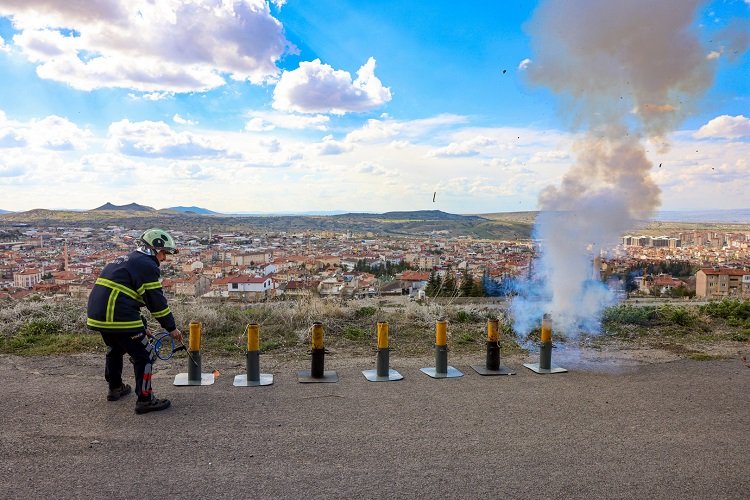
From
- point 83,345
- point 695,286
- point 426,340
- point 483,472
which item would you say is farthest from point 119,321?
point 695,286

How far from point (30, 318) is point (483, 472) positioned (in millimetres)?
10018

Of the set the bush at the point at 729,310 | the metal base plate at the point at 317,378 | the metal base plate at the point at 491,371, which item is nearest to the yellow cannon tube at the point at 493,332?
the metal base plate at the point at 491,371

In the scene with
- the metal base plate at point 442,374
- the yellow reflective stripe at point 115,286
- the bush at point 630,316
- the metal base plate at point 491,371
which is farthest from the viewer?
the bush at point 630,316

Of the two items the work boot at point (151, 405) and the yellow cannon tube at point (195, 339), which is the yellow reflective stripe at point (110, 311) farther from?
the yellow cannon tube at point (195, 339)

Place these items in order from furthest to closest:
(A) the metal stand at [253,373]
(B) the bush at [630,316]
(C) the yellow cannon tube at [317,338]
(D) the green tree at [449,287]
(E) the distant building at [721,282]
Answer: (E) the distant building at [721,282] → (D) the green tree at [449,287] → (B) the bush at [630,316] → (C) the yellow cannon tube at [317,338] → (A) the metal stand at [253,373]

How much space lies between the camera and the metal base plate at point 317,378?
7566mm

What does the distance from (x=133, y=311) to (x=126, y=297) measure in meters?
0.19

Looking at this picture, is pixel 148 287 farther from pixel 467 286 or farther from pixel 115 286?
pixel 467 286

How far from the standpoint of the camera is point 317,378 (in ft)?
25.3

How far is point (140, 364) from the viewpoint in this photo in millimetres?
6418

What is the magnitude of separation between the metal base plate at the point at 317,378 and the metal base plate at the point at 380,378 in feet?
1.50

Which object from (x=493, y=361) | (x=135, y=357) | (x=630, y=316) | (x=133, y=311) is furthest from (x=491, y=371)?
(x=630, y=316)

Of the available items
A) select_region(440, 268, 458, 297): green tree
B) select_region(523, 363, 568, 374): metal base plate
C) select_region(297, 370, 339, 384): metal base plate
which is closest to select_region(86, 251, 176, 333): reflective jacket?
select_region(297, 370, 339, 384): metal base plate

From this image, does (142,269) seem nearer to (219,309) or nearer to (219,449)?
(219,449)
